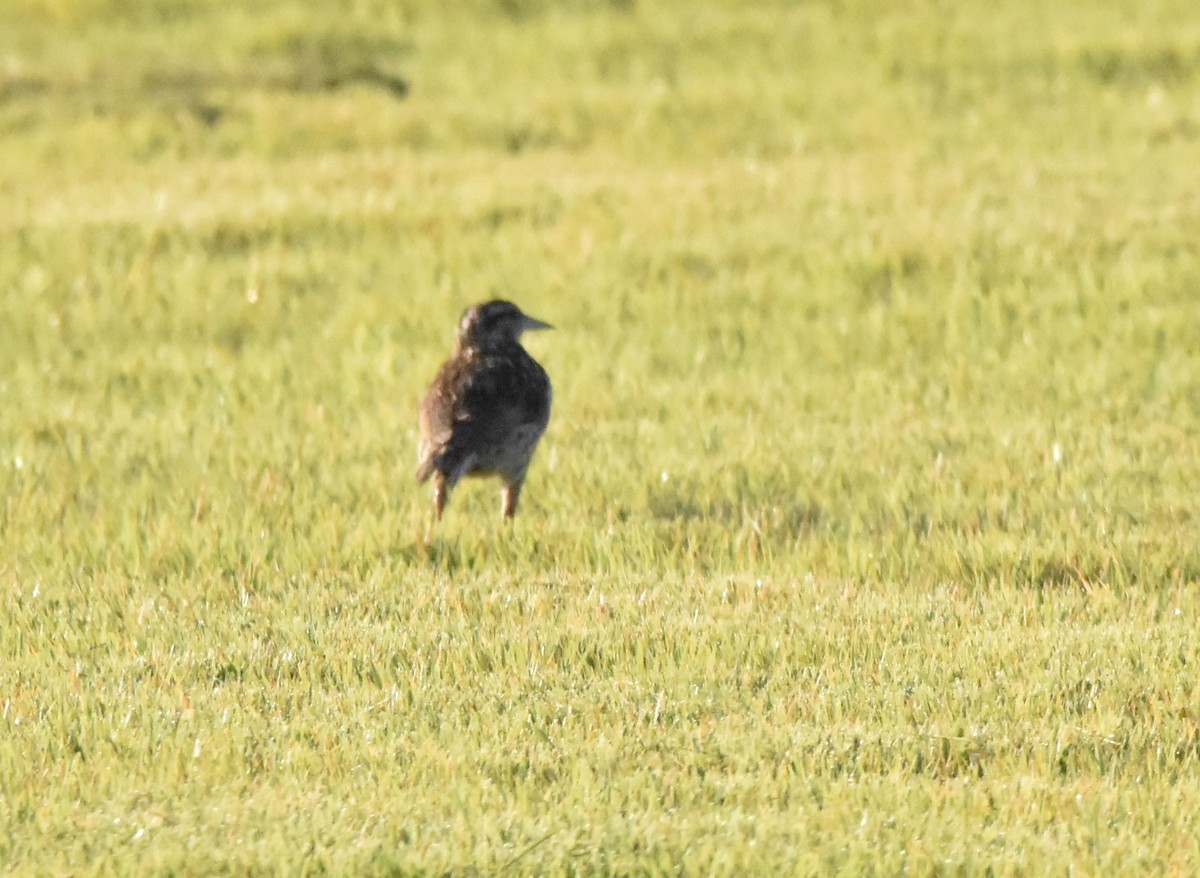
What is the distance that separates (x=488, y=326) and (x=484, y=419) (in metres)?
0.98

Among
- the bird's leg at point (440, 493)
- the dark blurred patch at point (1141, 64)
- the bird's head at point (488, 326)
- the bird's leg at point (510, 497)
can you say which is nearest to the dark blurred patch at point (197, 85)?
the dark blurred patch at point (1141, 64)

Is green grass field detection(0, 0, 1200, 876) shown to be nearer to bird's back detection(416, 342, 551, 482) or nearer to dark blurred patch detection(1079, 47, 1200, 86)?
dark blurred patch detection(1079, 47, 1200, 86)

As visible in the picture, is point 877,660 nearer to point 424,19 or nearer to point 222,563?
point 222,563

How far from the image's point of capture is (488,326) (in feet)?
33.0

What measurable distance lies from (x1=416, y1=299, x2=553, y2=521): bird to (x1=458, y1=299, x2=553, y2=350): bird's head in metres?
0.03

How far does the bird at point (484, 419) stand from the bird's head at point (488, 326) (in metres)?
0.03

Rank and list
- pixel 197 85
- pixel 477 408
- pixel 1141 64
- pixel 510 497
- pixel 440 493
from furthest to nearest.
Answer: pixel 1141 64
pixel 197 85
pixel 510 497
pixel 477 408
pixel 440 493

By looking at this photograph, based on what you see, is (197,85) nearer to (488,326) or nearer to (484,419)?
(488,326)

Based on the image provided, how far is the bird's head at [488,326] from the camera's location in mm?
10023

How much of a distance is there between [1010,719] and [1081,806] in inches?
31.7

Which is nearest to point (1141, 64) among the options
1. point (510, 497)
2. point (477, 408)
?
point (510, 497)

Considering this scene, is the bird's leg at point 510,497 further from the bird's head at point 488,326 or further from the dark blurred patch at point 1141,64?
the dark blurred patch at point 1141,64

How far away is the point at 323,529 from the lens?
30.0 ft

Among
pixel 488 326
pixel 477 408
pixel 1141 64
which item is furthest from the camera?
A: pixel 1141 64
